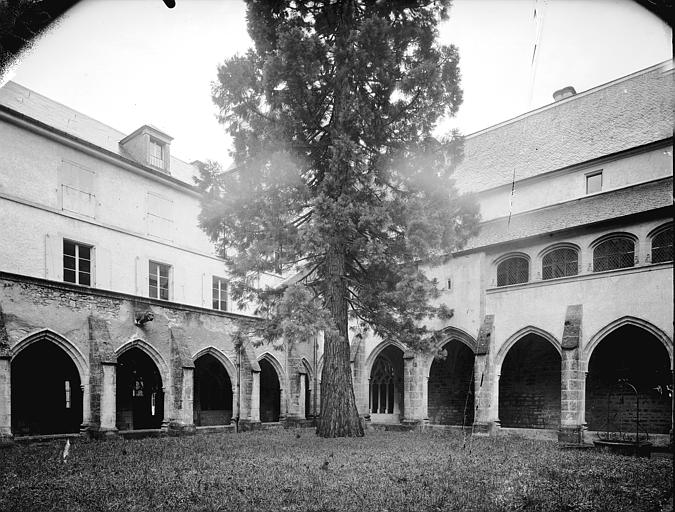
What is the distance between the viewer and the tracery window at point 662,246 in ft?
40.5

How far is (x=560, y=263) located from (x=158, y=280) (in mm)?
12220

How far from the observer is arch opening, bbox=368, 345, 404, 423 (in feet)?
66.6

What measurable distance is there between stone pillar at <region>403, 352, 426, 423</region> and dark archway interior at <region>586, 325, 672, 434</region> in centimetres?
483

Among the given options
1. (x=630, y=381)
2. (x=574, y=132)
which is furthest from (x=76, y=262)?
(x=574, y=132)

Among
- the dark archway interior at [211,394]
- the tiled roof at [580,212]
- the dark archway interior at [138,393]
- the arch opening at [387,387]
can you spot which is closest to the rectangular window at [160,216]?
the dark archway interior at [138,393]

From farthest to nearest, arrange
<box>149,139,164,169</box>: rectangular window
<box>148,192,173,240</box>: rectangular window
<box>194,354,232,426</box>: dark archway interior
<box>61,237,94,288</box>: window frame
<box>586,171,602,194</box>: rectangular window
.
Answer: <box>194,354,232,426</box>: dark archway interior, <box>149,139,164,169</box>: rectangular window, <box>148,192,173,240</box>: rectangular window, <box>586,171,602,194</box>: rectangular window, <box>61,237,94,288</box>: window frame

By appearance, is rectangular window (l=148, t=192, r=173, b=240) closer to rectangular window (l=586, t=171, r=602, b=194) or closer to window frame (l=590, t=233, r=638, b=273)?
window frame (l=590, t=233, r=638, b=273)

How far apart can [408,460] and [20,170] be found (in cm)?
1165

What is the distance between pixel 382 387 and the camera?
20812 millimetres

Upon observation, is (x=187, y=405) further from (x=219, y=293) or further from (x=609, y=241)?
(x=609, y=241)

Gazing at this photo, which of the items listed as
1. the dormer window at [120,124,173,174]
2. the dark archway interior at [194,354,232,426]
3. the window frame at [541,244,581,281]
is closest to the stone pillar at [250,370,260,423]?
the dark archway interior at [194,354,232,426]

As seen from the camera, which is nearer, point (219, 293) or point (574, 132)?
point (574, 132)

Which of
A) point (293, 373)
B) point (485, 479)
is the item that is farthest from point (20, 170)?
point (485, 479)

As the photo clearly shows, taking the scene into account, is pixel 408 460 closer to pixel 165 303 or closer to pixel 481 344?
pixel 481 344
